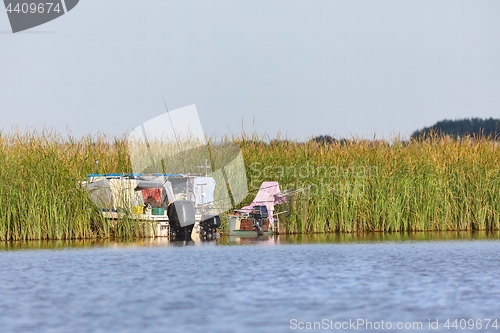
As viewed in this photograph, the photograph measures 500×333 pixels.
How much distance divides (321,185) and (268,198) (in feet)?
4.65

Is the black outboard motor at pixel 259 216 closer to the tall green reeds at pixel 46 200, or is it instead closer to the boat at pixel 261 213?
the boat at pixel 261 213

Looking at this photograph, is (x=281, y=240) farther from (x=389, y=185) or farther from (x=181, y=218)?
(x=389, y=185)

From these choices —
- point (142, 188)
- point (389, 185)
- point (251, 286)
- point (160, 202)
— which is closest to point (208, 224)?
point (160, 202)

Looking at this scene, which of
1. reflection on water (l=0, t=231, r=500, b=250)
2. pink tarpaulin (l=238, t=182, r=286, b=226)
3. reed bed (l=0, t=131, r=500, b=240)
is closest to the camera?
reflection on water (l=0, t=231, r=500, b=250)

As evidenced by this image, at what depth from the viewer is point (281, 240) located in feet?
68.8

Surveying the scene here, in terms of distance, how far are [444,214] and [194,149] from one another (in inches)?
288

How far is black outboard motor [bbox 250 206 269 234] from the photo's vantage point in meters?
22.5

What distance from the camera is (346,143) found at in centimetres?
2562

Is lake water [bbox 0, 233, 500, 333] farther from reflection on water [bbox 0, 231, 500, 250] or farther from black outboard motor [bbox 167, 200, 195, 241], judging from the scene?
black outboard motor [bbox 167, 200, 195, 241]

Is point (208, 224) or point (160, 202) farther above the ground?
point (160, 202)

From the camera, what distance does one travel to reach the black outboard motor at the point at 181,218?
21659 millimetres

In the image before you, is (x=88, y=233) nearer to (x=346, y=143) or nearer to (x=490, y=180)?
(x=346, y=143)

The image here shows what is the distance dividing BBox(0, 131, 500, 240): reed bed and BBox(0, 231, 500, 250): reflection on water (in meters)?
0.53

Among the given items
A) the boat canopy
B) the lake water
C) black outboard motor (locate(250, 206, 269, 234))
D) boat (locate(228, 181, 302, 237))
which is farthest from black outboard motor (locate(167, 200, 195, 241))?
the lake water
